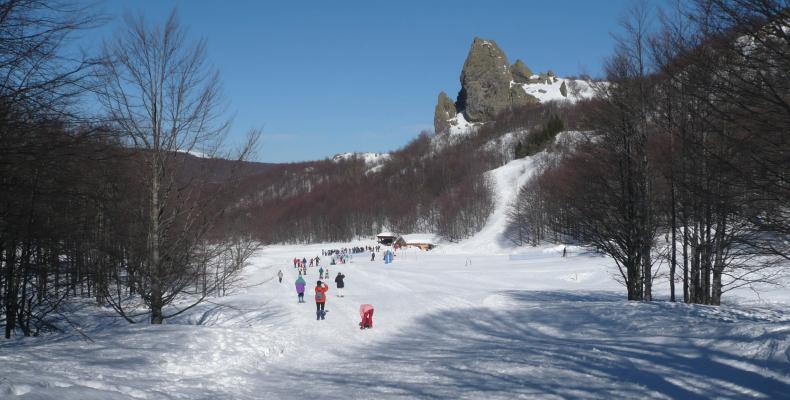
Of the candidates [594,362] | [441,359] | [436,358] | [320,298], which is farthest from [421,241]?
[594,362]

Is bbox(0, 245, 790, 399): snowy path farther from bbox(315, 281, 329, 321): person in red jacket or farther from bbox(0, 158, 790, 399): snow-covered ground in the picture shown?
bbox(315, 281, 329, 321): person in red jacket

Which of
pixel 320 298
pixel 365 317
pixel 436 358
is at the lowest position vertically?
pixel 365 317

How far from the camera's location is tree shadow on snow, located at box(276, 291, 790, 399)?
260 inches

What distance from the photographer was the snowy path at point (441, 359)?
6574 mm

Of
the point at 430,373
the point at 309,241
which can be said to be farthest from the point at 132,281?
the point at 309,241

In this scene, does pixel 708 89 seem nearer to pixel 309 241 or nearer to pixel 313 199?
pixel 309 241

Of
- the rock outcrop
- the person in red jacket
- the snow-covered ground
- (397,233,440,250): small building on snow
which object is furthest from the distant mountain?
the snow-covered ground

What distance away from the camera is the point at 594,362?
8086 millimetres

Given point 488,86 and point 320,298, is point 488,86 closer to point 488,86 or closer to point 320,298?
point 488,86

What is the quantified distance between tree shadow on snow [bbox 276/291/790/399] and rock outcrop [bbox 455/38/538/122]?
594ft

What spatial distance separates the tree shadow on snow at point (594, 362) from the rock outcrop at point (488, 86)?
18092cm

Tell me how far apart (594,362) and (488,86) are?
190 metres

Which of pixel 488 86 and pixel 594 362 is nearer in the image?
pixel 594 362

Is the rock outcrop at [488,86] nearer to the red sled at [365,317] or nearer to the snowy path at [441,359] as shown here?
the red sled at [365,317]
